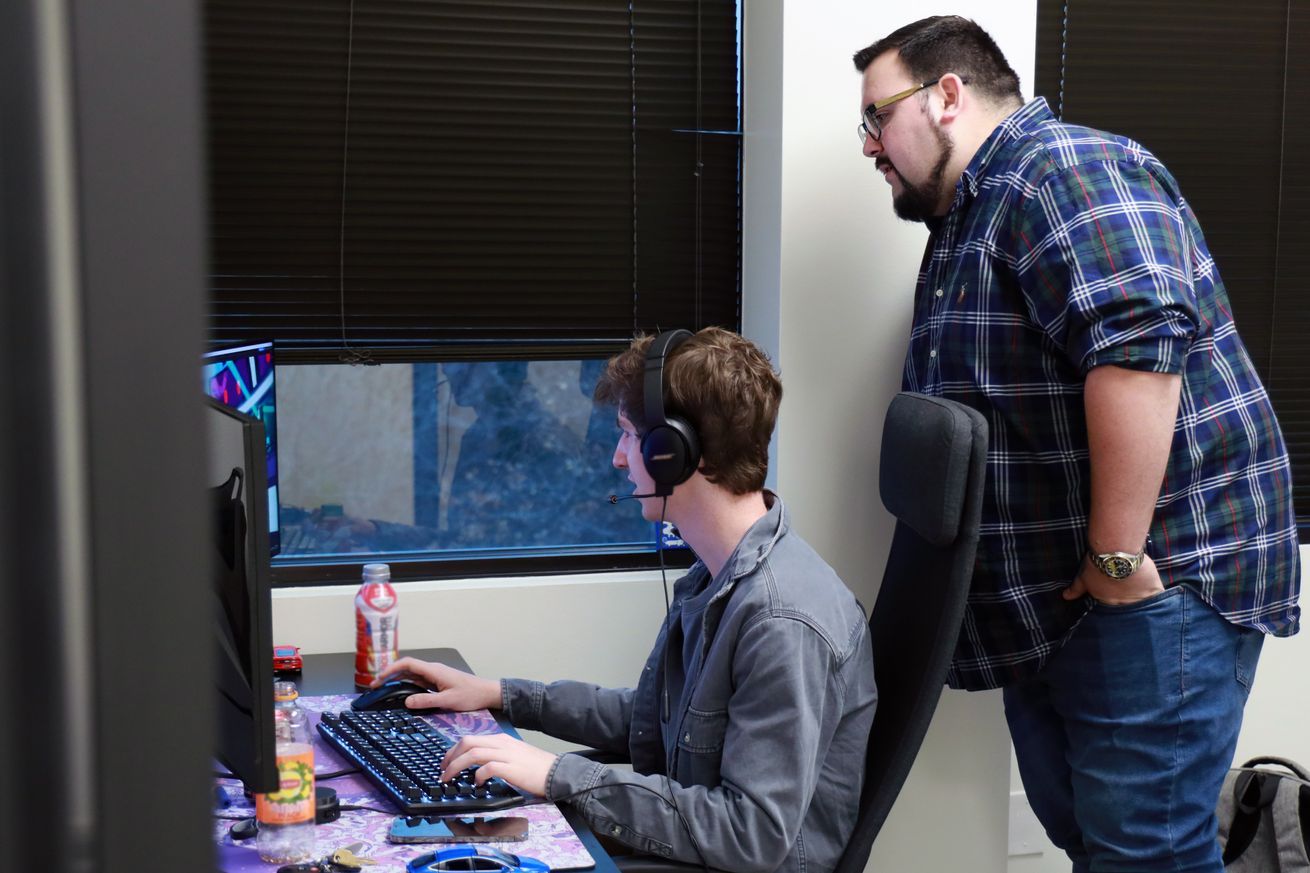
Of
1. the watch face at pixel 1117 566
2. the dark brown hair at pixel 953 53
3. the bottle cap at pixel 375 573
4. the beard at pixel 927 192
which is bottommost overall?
the bottle cap at pixel 375 573

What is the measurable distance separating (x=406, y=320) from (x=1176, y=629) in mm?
1430

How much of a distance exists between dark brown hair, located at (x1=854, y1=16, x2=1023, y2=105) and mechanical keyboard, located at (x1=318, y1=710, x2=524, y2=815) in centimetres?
121

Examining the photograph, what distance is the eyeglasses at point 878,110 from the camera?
189cm

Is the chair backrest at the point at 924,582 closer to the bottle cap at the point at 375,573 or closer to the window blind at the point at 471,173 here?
the bottle cap at the point at 375,573

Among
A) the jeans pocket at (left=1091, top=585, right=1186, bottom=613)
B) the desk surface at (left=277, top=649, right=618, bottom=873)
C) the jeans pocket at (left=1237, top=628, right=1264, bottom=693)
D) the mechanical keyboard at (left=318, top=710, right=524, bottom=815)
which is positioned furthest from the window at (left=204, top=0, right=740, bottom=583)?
the jeans pocket at (left=1237, top=628, right=1264, bottom=693)

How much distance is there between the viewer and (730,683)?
1.44m

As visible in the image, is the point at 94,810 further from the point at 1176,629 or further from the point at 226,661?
the point at 1176,629

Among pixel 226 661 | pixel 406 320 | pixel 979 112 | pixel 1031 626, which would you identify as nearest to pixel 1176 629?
pixel 1031 626

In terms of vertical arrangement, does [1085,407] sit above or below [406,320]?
below

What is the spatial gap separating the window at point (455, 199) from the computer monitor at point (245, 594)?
1.19 m

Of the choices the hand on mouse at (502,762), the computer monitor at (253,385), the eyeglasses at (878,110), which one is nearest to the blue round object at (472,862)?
the hand on mouse at (502,762)

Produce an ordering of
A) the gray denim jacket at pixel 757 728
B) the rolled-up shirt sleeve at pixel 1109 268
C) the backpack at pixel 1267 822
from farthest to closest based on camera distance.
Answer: the backpack at pixel 1267 822 → the rolled-up shirt sleeve at pixel 1109 268 → the gray denim jacket at pixel 757 728

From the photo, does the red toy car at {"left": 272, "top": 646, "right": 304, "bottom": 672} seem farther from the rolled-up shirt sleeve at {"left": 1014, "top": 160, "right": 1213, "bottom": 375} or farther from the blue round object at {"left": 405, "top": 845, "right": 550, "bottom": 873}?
the rolled-up shirt sleeve at {"left": 1014, "top": 160, "right": 1213, "bottom": 375}

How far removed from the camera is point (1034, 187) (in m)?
1.77
